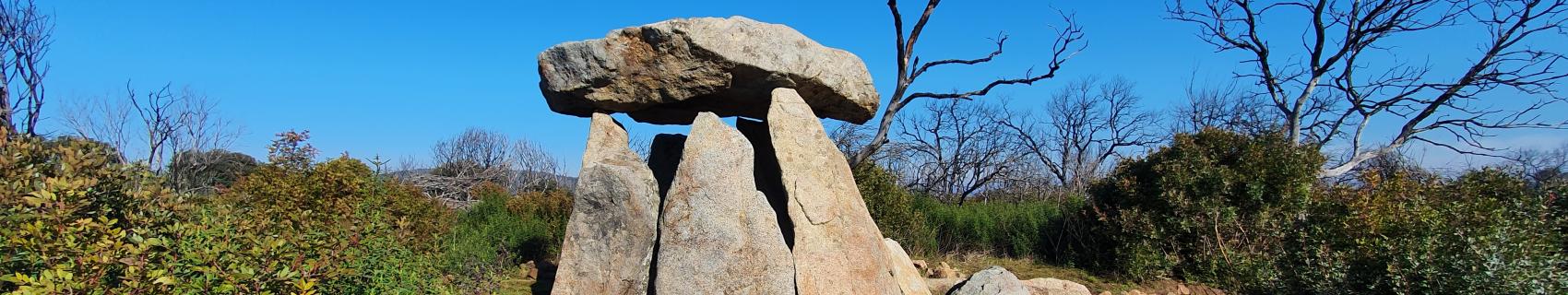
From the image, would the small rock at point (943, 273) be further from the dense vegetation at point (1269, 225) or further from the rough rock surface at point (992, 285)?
the rough rock surface at point (992, 285)

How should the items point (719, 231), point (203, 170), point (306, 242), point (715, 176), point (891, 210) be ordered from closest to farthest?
point (306, 242), point (719, 231), point (715, 176), point (891, 210), point (203, 170)

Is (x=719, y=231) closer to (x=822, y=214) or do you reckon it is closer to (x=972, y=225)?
(x=822, y=214)

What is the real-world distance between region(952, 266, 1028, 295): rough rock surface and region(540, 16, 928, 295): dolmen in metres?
0.61

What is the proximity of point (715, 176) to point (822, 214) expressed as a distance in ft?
2.55

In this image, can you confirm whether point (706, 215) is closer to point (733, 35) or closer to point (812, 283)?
point (812, 283)

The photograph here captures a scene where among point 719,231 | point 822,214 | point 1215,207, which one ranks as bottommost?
point 719,231

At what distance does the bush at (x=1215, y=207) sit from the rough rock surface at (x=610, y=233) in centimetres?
612

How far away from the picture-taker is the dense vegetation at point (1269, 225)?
19.5ft

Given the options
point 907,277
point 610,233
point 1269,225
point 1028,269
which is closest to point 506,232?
point 610,233

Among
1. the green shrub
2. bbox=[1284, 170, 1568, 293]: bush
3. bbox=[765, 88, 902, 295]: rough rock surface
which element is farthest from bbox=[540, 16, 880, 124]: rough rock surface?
the green shrub

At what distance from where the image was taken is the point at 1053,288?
7727 mm

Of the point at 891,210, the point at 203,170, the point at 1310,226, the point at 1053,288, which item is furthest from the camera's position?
the point at 203,170

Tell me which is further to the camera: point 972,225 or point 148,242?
point 972,225

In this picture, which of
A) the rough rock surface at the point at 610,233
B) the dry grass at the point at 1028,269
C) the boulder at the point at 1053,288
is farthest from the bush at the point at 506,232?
the dry grass at the point at 1028,269
